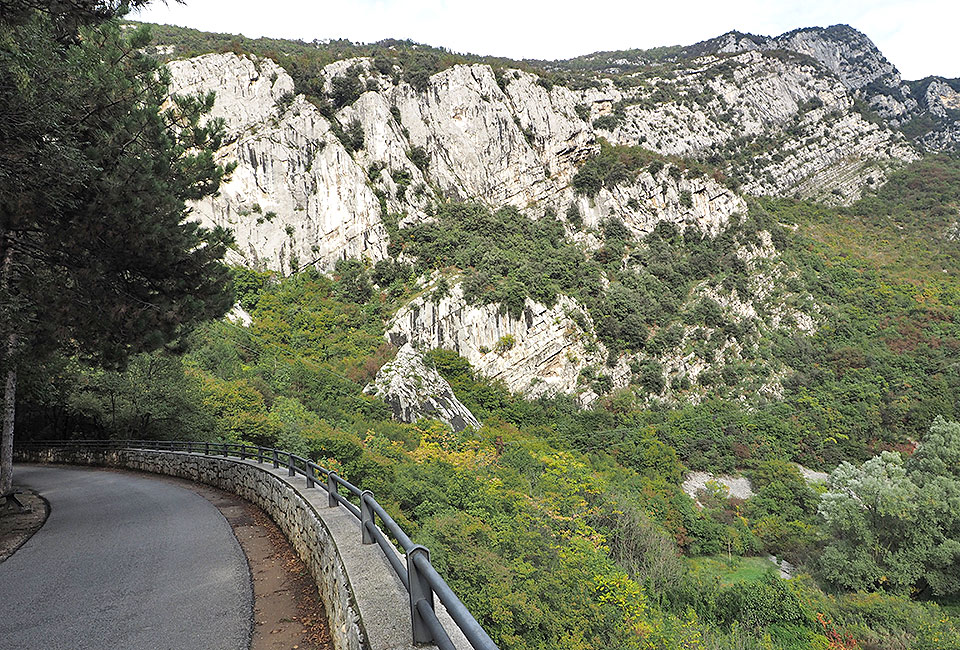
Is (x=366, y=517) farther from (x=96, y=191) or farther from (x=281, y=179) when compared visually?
(x=281, y=179)

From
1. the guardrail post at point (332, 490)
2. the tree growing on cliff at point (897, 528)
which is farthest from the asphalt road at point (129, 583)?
the tree growing on cliff at point (897, 528)

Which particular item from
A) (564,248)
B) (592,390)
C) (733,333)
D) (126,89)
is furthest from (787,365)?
(126,89)

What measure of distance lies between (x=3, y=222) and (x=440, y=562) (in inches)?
455

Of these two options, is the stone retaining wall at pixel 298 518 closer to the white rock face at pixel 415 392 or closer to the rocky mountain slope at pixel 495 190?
the white rock face at pixel 415 392

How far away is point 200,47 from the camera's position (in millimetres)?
68812

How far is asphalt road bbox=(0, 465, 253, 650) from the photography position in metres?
4.16

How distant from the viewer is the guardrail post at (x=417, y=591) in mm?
2291

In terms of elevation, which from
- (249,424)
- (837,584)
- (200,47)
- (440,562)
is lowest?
(837,584)

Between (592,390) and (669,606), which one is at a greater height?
(592,390)

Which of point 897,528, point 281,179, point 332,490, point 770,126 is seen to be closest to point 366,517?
point 332,490

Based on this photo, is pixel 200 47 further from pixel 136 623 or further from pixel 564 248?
pixel 136 623

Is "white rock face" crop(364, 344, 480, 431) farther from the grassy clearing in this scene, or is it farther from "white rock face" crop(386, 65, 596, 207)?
"white rock face" crop(386, 65, 596, 207)

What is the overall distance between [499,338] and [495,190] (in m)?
30.3

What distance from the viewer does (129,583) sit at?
5.41 m
